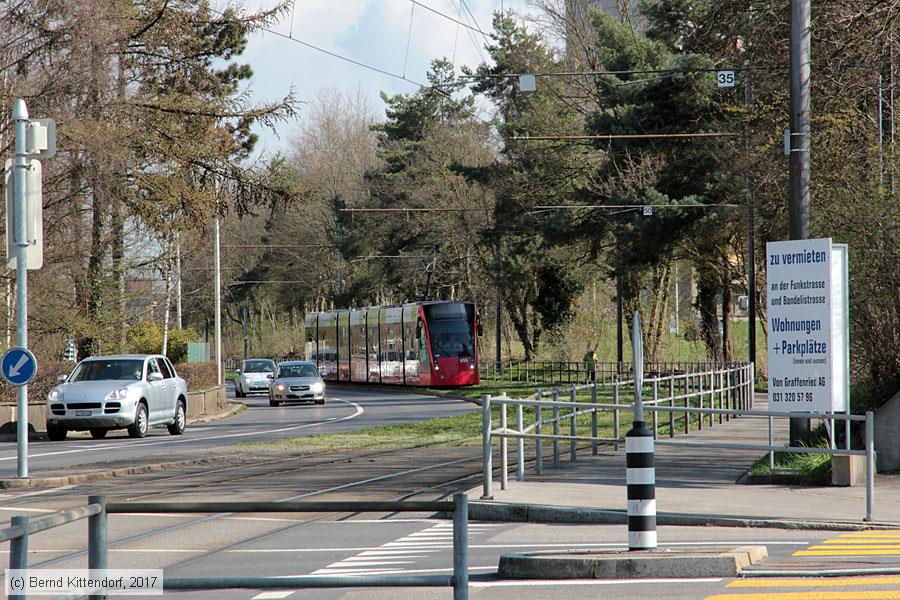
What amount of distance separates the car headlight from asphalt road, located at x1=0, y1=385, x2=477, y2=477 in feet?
3.13

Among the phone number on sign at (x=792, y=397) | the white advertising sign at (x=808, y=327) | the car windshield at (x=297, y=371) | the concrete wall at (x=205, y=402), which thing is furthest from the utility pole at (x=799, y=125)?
the car windshield at (x=297, y=371)

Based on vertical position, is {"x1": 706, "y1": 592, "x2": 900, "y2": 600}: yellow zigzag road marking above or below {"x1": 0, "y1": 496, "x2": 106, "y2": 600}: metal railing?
below

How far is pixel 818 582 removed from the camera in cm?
909

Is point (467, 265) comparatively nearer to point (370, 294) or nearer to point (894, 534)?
point (370, 294)

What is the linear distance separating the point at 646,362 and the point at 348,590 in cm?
4645

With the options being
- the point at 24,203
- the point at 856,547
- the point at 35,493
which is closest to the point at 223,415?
the point at 24,203

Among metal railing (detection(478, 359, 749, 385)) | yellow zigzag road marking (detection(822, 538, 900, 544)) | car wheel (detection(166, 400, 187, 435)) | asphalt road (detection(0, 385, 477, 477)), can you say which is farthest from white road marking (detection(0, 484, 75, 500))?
metal railing (detection(478, 359, 749, 385))

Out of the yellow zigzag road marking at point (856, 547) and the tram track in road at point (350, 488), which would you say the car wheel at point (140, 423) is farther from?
the yellow zigzag road marking at point (856, 547)

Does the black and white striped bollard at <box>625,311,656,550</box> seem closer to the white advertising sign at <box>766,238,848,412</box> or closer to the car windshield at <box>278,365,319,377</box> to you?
the white advertising sign at <box>766,238,848,412</box>

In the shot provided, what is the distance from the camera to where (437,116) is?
83875 mm

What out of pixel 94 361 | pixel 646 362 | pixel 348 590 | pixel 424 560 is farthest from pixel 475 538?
pixel 646 362

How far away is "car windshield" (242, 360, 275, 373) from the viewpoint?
58.2 m

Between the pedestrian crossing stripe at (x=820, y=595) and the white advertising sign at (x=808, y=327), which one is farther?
the white advertising sign at (x=808, y=327)

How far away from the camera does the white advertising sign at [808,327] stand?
15.5m
